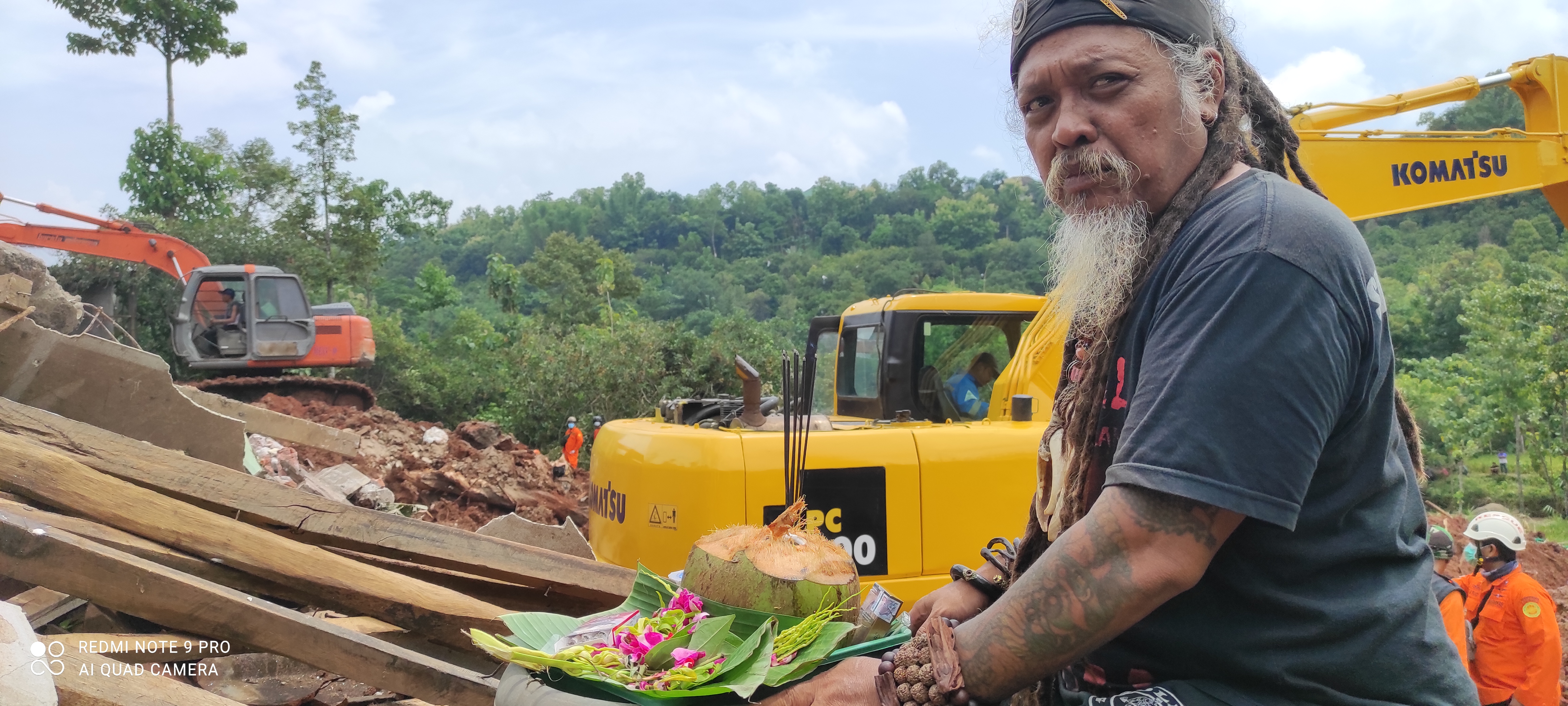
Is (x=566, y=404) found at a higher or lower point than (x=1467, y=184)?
lower

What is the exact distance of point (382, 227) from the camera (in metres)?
28.7

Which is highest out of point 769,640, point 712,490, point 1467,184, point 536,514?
point 1467,184

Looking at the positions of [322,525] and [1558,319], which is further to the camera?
[1558,319]

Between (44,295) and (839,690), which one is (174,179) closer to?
(44,295)

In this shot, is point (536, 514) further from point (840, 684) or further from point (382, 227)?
point (382, 227)

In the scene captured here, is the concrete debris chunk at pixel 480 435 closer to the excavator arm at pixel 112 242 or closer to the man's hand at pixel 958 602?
the excavator arm at pixel 112 242

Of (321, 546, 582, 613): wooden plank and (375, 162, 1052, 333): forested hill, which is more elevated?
(375, 162, 1052, 333): forested hill

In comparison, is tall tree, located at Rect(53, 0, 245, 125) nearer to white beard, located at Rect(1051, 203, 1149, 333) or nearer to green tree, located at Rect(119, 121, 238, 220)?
green tree, located at Rect(119, 121, 238, 220)

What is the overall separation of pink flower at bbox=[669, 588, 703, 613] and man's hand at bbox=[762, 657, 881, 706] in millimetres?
302

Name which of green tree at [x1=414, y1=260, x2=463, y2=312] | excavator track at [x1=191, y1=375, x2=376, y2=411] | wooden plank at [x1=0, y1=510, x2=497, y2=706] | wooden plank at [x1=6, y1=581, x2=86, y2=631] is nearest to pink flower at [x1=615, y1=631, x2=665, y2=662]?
wooden plank at [x1=0, y1=510, x2=497, y2=706]

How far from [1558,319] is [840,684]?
22.5 metres

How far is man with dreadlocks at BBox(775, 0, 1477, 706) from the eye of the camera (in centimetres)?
130

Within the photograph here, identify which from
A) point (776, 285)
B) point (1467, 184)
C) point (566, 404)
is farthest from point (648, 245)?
point (1467, 184)

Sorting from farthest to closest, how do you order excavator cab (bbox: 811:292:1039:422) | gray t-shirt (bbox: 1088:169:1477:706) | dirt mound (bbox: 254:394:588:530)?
dirt mound (bbox: 254:394:588:530), excavator cab (bbox: 811:292:1039:422), gray t-shirt (bbox: 1088:169:1477:706)
